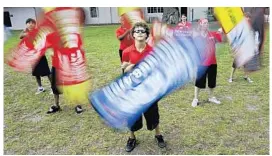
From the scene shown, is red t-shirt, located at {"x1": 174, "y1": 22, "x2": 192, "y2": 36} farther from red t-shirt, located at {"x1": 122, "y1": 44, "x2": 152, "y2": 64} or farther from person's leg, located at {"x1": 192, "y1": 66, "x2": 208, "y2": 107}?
red t-shirt, located at {"x1": 122, "y1": 44, "x2": 152, "y2": 64}

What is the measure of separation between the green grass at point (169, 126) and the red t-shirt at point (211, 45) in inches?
27.8

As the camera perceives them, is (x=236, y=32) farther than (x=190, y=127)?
Yes

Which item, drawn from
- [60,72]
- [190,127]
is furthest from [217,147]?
[60,72]

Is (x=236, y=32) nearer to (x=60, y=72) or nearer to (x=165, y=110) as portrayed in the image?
(x=165, y=110)

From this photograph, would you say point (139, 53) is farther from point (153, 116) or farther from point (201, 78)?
point (201, 78)

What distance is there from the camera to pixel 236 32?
4152 mm

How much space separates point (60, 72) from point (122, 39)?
3.93ft

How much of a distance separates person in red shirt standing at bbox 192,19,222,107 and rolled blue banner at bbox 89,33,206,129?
15cm

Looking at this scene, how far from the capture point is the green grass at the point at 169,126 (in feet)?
10.9

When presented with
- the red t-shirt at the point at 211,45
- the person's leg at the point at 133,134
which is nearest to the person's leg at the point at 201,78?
the red t-shirt at the point at 211,45

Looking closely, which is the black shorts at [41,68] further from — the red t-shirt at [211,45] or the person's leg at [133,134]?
the red t-shirt at [211,45]

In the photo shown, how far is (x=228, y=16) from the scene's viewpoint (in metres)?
3.94

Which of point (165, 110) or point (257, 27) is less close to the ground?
point (257, 27)

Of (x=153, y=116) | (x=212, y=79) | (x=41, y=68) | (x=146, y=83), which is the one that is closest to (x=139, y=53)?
(x=146, y=83)
